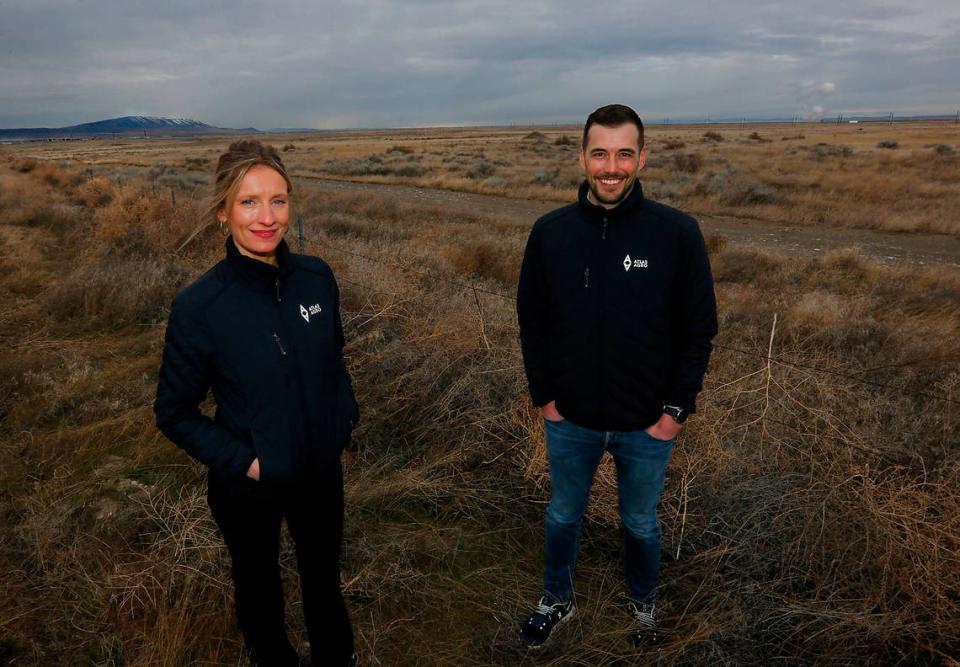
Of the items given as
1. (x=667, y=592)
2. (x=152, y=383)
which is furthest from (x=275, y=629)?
(x=152, y=383)

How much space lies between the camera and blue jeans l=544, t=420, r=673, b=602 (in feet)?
7.62

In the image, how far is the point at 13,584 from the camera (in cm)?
293

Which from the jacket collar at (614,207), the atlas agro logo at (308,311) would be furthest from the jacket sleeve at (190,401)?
the jacket collar at (614,207)

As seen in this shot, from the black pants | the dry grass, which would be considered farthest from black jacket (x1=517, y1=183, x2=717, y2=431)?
the dry grass

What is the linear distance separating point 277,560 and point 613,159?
1.89m

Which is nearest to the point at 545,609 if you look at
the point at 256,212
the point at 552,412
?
the point at 552,412

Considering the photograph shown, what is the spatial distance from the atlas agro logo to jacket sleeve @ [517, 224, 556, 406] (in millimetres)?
793

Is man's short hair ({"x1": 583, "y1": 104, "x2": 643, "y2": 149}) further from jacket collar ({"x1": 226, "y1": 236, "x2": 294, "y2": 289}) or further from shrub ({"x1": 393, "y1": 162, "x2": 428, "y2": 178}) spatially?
shrub ({"x1": 393, "y1": 162, "x2": 428, "y2": 178})

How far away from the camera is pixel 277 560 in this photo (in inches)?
85.4

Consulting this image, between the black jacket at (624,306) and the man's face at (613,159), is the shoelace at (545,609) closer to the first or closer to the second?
the black jacket at (624,306)

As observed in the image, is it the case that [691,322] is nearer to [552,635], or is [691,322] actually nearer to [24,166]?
[552,635]

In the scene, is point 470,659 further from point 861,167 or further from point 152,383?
point 861,167

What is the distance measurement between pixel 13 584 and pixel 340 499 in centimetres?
206

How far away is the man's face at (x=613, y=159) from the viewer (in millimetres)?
2045
